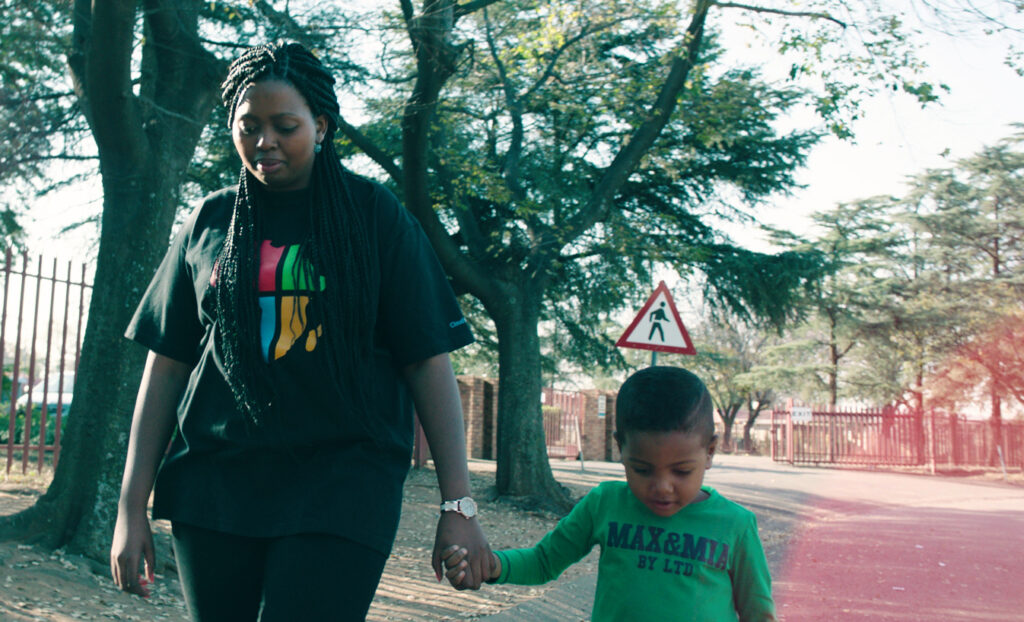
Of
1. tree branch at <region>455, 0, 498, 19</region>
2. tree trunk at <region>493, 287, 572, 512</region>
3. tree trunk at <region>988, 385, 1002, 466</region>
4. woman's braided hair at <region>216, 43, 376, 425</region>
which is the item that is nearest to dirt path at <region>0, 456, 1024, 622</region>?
tree trunk at <region>493, 287, 572, 512</region>

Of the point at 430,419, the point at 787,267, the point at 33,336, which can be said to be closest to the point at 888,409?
the point at 787,267

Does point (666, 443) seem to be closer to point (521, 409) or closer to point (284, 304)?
point (284, 304)

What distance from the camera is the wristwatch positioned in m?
2.18

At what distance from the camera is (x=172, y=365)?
2.19m

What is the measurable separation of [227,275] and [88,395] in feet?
16.4

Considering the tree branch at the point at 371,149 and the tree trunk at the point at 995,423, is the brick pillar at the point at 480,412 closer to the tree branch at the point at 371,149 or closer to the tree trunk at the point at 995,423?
the tree branch at the point at 371,149

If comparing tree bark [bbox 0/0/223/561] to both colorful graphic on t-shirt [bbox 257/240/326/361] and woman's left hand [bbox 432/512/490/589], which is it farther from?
woman's left hand [bbox 432/512/490/589]

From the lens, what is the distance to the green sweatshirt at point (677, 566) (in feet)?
7.59

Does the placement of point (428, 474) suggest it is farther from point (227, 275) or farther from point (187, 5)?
point (227, 275)

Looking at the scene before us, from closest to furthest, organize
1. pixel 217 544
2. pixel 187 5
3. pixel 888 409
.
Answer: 1. pixel 217 544
2. pixel 187 5
3. pixel 888 409

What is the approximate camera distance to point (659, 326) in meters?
9.62

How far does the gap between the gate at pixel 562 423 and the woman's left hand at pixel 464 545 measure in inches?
Result: 941

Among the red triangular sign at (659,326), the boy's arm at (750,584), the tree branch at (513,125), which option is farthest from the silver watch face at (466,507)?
the tree branch at (513,125)

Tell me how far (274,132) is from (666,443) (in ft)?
3.88
